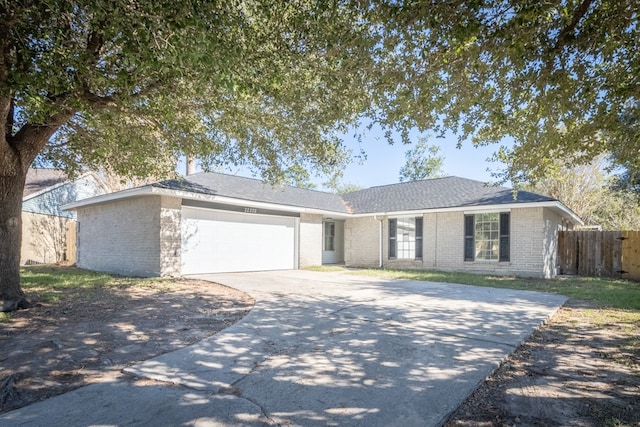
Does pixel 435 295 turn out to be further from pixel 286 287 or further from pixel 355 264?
pixel 355 264

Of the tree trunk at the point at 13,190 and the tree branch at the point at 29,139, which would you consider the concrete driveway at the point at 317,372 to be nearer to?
the tree trunk at the point at 13,190

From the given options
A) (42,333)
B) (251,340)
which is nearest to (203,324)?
(251,340)

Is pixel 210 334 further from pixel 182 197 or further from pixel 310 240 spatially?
pixel 310 240

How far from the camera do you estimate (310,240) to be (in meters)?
16.3

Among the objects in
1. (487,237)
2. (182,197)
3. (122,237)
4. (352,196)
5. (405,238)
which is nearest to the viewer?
(182,197)

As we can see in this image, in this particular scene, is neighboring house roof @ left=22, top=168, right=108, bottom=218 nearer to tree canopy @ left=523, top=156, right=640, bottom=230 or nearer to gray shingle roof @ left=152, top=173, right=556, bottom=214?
gray shingle roof @ left=152, top=173, right=556, bottom=214

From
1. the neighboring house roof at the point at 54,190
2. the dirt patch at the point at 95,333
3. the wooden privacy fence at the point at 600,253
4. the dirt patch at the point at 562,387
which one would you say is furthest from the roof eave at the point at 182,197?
the wooden privacy fence at the point at 600,253

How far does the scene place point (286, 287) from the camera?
9.63 meters

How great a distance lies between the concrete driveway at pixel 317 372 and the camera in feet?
9.34

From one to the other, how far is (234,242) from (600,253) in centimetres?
1440

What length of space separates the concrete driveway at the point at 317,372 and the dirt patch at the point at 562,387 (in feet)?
0.54

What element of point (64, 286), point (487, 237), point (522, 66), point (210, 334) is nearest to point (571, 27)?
point (522, 66)

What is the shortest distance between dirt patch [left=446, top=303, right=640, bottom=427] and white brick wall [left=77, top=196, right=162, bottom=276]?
395 inches

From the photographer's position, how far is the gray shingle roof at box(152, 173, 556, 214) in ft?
43.0
